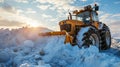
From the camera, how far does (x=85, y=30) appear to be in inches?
432

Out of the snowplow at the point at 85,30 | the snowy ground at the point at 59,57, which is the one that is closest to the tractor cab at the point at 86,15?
the snowplow at the point at 85,30

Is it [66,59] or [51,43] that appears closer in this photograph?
[66,59]

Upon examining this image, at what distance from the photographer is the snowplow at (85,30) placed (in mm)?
10602

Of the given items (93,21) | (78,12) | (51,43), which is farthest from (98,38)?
(51,43)

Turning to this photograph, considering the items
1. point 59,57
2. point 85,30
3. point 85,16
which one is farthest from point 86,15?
point 59,57

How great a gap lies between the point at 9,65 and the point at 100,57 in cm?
361

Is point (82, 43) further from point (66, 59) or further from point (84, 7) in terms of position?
point (84, 7)

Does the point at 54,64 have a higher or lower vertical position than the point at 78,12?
lower

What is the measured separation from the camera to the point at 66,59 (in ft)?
26.1

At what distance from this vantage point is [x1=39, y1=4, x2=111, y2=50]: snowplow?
1060cm

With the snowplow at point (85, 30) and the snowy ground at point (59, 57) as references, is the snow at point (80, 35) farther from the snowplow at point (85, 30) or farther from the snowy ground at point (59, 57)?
the snowy ground at point (59, 57)

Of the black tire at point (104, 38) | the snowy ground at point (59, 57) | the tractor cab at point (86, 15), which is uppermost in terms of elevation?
the tractor cab at point (86, 15)

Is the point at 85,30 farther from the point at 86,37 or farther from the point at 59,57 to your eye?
the point at 59,57

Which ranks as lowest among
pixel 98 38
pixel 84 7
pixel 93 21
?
pixel 98 38
